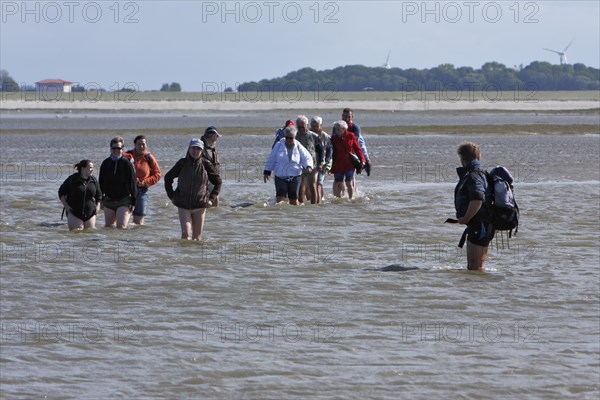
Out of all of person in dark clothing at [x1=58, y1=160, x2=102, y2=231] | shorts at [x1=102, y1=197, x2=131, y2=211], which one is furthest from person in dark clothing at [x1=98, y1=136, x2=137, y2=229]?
person in dark clothing at [x1=58, y1=160, x2=102, y2=231]

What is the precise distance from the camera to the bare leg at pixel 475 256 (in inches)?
473

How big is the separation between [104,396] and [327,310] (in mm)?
3147

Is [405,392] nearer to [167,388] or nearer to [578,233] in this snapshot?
[167,388]

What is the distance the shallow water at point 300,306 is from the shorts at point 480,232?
44cm

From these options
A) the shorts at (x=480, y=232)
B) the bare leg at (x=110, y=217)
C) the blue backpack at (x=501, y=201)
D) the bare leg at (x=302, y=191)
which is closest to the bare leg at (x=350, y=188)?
the bare leg at (x=302, y=191)

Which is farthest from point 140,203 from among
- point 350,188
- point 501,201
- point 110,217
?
point 501,201

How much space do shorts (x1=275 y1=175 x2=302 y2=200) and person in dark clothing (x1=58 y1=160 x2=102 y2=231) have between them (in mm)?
3701

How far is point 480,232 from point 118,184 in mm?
5358

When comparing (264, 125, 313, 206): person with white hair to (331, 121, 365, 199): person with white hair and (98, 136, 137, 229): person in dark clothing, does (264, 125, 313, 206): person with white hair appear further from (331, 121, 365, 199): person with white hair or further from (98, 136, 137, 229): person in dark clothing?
(98, 136, 137, 229): person in dark clothing

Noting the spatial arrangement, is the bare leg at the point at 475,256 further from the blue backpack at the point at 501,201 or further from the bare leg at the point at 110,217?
the bare leg at the point at 110,217

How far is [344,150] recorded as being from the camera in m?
19.3

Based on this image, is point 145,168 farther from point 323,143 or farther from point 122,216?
point 323,143

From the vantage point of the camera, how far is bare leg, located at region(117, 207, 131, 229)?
50.6ft

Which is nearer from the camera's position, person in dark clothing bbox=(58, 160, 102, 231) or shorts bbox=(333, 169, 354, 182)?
person in dark clothing bbox=(58, 160, 102, 231)
